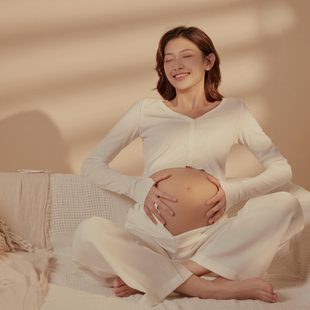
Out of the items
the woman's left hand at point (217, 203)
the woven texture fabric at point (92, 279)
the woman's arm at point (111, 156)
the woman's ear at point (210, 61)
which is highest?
the woman's ear at point (210, 61)

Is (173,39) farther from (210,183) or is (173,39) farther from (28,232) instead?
(28,232)

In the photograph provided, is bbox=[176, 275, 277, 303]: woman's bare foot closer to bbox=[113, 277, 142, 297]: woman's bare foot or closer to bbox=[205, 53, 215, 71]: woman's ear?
bbox=[113, 277, 142, 297]: woman's bare foot

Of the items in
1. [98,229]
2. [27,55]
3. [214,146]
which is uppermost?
[27,55]

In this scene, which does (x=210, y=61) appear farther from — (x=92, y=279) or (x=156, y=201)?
(x=92, y=279)

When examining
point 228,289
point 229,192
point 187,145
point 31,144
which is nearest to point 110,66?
point 31,144

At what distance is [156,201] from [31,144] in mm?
1416

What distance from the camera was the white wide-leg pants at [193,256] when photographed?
1736mm

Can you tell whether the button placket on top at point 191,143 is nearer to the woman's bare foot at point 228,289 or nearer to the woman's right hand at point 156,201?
the woman's right hand at point 156,201

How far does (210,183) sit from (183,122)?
0.32 metres

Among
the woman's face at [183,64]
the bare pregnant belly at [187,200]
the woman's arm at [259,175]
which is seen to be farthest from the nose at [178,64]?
the bare pregnant belly at [187,200]

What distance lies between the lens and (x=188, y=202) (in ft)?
6.42

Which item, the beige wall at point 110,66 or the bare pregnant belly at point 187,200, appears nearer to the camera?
the bare pregnant belly at point 187,200

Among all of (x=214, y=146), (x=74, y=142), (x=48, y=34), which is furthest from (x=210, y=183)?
(x=48, y=34)

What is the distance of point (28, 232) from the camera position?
2.26 meters
